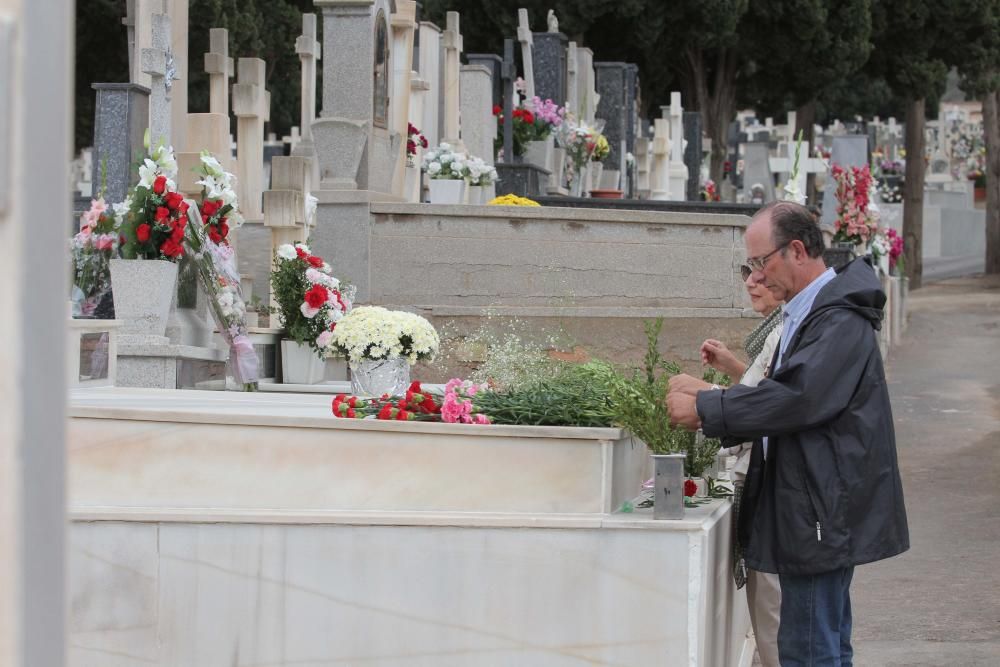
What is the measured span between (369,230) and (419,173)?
3.98 m

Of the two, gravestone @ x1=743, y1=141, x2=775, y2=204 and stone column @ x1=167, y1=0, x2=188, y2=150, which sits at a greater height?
gravestone @ x1=743, y1=141, x2=775, y2=204

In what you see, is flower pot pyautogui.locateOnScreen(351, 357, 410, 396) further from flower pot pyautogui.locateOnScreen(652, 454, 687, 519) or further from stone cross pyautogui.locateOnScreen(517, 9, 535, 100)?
stone cross pyautogui.locateOnScreen(517, 9, 535, 100)

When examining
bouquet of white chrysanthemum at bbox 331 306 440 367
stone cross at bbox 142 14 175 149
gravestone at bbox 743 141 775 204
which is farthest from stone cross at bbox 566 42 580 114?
bouquet of white chrysanthemum at bbox 331 306 440 367

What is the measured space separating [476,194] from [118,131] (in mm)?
5211

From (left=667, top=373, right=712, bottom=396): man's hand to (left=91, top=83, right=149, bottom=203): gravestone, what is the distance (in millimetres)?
5025

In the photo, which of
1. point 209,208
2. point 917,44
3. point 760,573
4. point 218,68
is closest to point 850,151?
point 917,44

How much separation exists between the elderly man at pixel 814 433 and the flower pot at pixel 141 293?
157 inches

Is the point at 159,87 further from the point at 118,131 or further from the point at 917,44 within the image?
the point at 917,44

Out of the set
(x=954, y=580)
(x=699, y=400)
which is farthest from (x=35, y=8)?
(x=954, y=580)

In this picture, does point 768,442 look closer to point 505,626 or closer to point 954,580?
point 505,626

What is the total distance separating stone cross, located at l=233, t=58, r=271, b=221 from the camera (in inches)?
463

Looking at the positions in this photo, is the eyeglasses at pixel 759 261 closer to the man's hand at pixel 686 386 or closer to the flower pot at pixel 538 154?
the man's hand at pixel 686 386

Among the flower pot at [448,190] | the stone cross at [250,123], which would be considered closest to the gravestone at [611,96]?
the flower pot at [448,190]

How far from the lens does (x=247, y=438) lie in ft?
13.8
